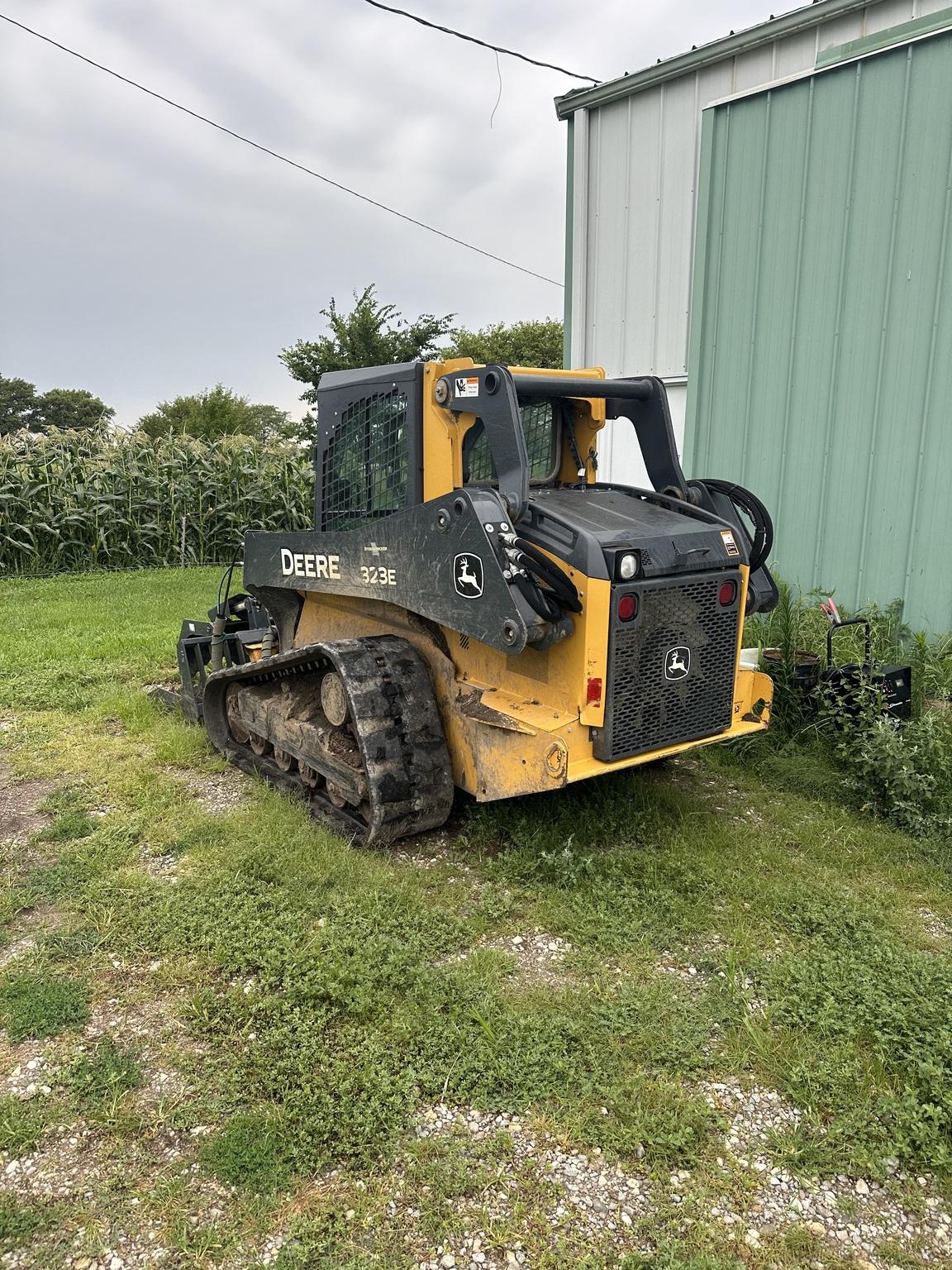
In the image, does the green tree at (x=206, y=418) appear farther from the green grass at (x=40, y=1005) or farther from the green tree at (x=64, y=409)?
the green grass at (x=40, y=1005)

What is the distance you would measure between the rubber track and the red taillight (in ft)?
3.55

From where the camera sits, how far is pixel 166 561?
1389 centimetres

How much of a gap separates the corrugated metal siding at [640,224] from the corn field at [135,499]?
7450 mm

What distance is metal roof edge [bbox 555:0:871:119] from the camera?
256 inches

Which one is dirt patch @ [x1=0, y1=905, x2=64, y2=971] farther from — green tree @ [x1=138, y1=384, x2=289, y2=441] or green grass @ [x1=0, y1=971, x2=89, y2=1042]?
green tree @ [x1=138, y1=384, x2=289, y2=441]

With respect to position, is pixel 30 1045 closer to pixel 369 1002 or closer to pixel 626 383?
pixel 369 1002

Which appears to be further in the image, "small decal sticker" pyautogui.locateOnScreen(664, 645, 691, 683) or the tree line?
the tree line

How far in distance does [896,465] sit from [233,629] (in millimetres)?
5037

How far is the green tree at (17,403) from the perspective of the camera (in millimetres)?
55219

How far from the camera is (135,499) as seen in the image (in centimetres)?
1366

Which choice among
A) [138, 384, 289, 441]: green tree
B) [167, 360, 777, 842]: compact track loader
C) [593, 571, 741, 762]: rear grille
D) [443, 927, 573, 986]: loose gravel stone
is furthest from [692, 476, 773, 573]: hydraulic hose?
[138, 384, 289, 441]: green tree

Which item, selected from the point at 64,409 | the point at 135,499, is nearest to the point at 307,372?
the point at 135,499

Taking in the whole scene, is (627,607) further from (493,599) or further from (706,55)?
(706,55)

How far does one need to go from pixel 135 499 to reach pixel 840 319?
34.6 feet
